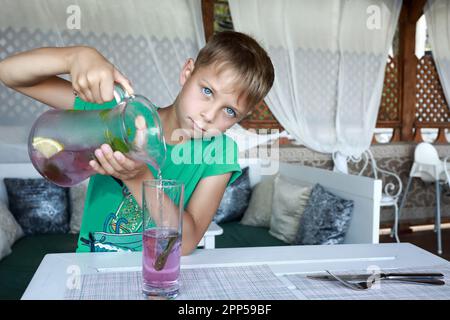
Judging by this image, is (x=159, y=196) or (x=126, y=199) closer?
(x=159, y=196)

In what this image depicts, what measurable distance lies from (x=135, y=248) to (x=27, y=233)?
173 centimetres

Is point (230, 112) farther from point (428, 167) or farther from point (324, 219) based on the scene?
point (428, 167)

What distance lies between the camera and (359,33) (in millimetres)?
3445

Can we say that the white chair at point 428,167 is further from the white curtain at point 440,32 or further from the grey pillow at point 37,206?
the grey pillow at point 37,206

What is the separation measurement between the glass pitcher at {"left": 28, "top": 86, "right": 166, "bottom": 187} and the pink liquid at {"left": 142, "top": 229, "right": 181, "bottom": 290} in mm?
113

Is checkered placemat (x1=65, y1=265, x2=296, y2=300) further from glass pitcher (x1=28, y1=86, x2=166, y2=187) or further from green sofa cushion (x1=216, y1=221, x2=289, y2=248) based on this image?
green sofa cushion (x1=216, y1=221, x2=289, y2=248)

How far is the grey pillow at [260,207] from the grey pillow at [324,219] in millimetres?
471

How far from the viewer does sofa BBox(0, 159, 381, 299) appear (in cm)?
179

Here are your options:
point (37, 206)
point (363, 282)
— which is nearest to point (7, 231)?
point (37, 206)

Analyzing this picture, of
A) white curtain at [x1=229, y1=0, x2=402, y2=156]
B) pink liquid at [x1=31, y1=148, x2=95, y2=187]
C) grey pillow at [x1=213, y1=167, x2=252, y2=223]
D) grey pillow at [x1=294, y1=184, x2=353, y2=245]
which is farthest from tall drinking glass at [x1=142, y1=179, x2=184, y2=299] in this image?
white curtain at [x1=229, y1=0, x2=402, y2=156]

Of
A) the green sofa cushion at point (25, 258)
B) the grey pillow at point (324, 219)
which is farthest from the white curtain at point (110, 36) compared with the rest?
the grey pillow at point (324, 219)

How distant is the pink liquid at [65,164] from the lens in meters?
0.67

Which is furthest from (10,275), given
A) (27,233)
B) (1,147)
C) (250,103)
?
(250,103)
